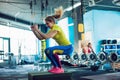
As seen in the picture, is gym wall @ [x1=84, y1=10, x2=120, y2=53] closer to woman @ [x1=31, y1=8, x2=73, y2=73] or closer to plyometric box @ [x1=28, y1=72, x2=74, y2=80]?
woman @ [x1=31, y1=8, x2=73, y2=73]

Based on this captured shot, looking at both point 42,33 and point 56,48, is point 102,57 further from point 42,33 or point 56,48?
point 42,33

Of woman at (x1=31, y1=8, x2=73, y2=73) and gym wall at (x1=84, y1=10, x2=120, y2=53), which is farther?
gym wall at (x1=84, y1=10, x2=120, y2=53)

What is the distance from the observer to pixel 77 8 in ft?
45.3

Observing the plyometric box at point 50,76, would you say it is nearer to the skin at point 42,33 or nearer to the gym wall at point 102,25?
the skin at point 42,33

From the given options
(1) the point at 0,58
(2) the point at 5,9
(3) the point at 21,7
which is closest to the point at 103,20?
(3) the point at 21,7

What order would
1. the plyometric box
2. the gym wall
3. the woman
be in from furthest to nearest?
the gym wall → the woman → the plyometric box

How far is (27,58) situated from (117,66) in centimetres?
1112

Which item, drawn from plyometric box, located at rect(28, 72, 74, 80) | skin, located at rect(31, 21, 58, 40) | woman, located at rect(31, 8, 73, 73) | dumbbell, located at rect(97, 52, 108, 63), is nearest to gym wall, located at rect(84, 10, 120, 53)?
dumbbell, located at rect(97, 52, 108, 63)

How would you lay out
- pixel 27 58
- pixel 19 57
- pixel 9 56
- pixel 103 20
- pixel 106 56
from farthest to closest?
pixel 27 58
pixel 19 57
pixel 9 56
pixel 103 20
pixel 106 56

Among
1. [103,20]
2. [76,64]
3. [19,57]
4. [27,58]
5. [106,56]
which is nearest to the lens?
[106,56]

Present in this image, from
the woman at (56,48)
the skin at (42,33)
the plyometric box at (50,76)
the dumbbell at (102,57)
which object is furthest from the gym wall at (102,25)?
the plyometric box at (50,76)

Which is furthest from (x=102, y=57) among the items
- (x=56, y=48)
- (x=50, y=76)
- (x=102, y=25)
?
(x=50, y=76)

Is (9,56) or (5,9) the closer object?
(5,9)

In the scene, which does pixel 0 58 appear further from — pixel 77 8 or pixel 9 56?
pixel 77 8
